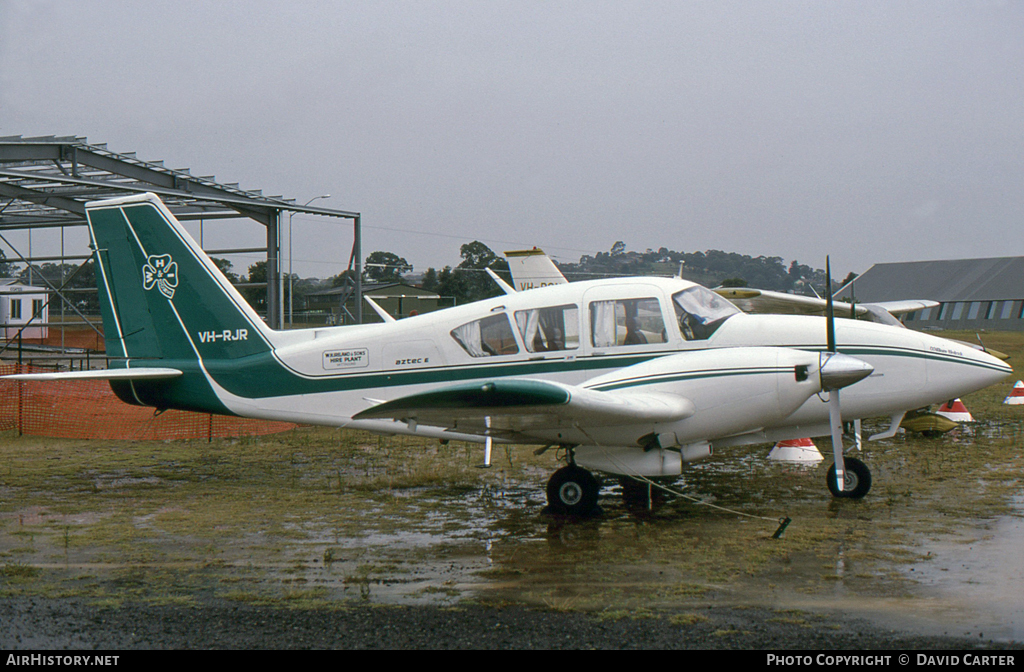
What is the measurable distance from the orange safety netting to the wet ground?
126 inches

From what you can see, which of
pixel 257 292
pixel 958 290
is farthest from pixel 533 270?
pixel 958 290

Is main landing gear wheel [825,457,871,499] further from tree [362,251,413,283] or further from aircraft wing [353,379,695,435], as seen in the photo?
tree [362,251,413,283]

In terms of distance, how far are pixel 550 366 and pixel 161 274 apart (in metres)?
5.14

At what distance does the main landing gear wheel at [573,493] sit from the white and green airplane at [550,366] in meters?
0.02

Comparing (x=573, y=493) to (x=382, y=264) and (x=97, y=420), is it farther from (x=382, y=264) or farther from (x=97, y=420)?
(x=382, y=264)

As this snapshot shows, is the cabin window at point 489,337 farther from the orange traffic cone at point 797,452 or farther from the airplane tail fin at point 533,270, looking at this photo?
the airplane tail fin at point 533,270

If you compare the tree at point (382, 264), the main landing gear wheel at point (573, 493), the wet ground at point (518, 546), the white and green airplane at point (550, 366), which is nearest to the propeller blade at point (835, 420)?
the white and green airplane at point (550, 366)

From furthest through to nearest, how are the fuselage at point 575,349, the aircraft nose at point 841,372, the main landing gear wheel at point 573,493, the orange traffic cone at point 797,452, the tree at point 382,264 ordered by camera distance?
the tree at point 382,264
the orange traffic cone at point 797,452
the fuselage at point 575,349
the main landing gear wheel at point 573,493
the aircraft nose at point 841,372

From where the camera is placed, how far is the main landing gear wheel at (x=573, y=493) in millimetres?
7926

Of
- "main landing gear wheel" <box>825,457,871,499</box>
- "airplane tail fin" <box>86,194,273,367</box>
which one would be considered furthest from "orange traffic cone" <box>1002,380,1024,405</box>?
"airplane tail fin" <box>86,194,273,367</box>

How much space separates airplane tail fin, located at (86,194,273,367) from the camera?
32.4ft

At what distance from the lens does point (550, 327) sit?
27.8 ft

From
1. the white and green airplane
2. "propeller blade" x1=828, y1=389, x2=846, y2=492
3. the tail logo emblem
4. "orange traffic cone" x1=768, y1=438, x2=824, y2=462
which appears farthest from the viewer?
"orange traffic cone" x1=768, y1=438, x2=824, y2=462
